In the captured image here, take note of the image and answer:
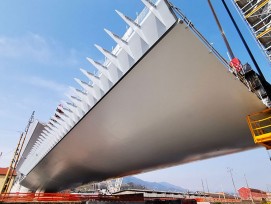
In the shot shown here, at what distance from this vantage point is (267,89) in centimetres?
1018

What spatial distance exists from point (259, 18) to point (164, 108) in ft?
86.7

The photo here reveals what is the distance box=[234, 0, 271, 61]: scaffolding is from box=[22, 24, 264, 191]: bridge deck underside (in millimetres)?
18869

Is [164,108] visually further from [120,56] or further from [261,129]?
[261,129]

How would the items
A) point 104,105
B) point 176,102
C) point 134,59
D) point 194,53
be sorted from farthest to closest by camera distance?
point 104,105 < point 176,102 < point 134,59 < point 194,53

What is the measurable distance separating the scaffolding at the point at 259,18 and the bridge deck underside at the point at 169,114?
61.9 feet

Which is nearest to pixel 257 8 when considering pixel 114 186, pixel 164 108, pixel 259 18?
pixel 259 18

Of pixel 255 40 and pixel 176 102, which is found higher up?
pixel 255 40

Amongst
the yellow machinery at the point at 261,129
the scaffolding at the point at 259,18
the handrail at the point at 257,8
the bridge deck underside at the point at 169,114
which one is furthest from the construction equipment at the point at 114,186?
the yellow machinery at the point at 261,129

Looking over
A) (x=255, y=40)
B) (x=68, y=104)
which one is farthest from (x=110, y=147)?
(x=255, y=40)

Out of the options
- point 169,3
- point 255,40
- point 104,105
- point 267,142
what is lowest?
point 267,142

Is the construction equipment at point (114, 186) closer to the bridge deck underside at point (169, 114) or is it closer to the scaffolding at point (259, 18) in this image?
the bridge deck underside at point (169, 114)

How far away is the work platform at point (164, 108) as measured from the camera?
845cm

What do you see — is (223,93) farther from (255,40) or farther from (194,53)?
(255,40)

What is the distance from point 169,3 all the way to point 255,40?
90.0 ft
